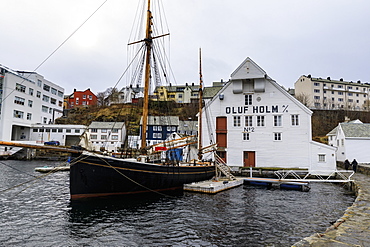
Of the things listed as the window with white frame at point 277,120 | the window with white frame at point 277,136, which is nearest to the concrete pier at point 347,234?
the window with white frame at point 277,136

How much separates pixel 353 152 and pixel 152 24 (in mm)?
33527

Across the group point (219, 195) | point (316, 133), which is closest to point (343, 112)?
point (316, 133)

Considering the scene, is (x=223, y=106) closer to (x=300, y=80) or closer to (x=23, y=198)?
(x=23, y=198)

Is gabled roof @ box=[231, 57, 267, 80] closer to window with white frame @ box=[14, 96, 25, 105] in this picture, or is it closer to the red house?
window with white frame @ box=[14, 96, 25, 105]

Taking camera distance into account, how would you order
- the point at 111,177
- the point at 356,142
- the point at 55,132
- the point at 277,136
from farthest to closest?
the point at 55,132, the point at 356,142, the point at 277,136, the point at 111,177

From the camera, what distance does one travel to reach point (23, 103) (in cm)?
5612

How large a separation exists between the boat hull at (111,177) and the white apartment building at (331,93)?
70.6m

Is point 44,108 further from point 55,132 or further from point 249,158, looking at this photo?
point 249,158

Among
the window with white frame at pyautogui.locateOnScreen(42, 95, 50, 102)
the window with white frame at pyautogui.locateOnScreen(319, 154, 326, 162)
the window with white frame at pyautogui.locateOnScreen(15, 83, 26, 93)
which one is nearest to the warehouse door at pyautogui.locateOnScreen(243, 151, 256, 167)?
the window with white frame at pyautogui.locateOnScreen(319, 154, 326, 162)

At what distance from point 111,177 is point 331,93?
85703 mm

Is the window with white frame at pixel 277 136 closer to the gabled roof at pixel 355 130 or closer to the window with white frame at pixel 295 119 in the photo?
the window with white frame at pixel 295 119

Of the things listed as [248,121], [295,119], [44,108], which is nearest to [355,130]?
[295,119]

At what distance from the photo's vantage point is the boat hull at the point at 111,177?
1427 centimetres

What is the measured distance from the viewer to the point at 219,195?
18.2 metres
